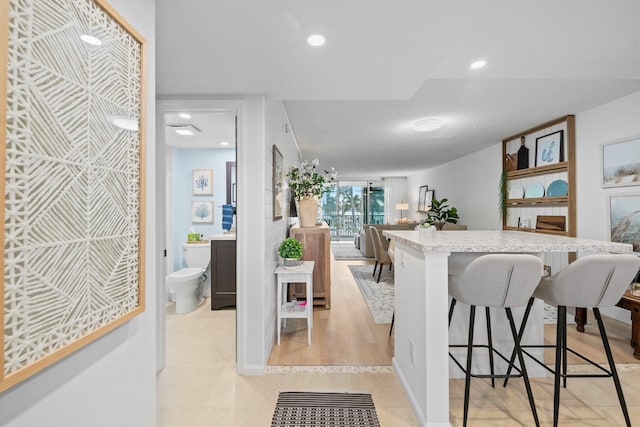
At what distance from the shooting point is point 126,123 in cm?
104

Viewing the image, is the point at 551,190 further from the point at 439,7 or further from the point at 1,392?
the point at 1,392

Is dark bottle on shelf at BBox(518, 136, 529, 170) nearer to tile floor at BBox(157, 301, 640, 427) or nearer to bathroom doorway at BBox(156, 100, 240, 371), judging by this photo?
tile floor at BBox(157, 301, 640, 427)

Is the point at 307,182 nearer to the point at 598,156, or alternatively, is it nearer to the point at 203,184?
the point at 203,184

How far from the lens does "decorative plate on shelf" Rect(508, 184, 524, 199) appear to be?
496cm

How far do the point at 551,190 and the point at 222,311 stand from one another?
4.75m

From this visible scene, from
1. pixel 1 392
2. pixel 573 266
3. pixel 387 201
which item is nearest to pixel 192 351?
pixel 1 392

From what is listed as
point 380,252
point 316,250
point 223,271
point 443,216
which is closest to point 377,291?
point 380,252

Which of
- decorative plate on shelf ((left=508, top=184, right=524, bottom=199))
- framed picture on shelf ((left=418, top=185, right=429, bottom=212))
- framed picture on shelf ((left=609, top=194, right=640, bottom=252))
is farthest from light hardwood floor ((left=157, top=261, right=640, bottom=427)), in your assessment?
framed picture on shelf ((left=418, top=185, right=429, bottom=212))

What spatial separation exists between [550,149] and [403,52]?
3.69 meters

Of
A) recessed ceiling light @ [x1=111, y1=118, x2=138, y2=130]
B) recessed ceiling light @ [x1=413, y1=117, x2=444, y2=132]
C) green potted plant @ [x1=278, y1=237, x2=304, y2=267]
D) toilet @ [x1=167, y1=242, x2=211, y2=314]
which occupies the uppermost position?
recessed ceiling light @ [x1=413, y1=117, x2=444, y2=132]

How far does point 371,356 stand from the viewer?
8.66 feet

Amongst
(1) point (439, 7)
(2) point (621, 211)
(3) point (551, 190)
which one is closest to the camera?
(1) point (439, 7)

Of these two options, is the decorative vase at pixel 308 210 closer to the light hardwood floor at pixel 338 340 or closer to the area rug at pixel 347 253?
the light hardwood floor at pixel 338 340

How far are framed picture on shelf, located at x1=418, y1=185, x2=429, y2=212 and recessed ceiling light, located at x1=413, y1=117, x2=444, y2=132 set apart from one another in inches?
218
